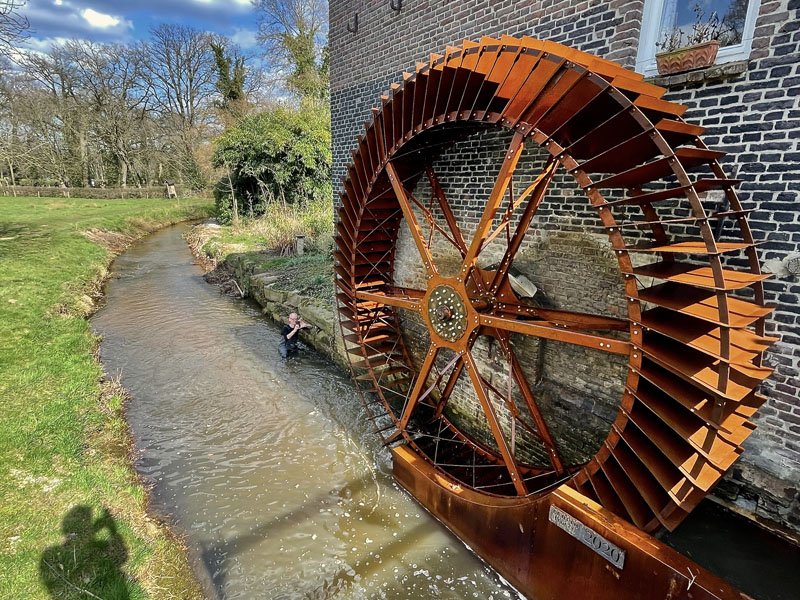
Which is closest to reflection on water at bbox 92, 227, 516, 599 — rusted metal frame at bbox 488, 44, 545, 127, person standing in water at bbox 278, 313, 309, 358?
person standing in water at bbox 278, 313, 309, 358

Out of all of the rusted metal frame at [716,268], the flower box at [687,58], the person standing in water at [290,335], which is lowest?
the person standing in water at [290,335]

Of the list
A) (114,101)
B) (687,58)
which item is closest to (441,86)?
(687,58)

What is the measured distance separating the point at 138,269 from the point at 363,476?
11.6m

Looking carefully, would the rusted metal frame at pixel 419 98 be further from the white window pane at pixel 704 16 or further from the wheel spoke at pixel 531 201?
the white window pane at pixel 704 16

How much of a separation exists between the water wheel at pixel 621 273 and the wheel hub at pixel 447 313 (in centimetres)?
1

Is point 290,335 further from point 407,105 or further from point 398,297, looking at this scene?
point 407,105

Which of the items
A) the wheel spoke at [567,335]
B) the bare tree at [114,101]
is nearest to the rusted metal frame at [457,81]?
the wheel spoke at [567,335]

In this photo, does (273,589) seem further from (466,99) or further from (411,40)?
(411,40)

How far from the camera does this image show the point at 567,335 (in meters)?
2.83

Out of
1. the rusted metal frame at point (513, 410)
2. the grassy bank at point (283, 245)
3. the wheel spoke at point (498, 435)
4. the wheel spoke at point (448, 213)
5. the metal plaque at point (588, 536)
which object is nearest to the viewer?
the metal plaque at point (588, 536)

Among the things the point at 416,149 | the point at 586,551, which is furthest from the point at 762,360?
the point at 416,149

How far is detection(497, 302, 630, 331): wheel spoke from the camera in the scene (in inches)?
121

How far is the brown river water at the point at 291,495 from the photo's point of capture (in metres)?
3.13

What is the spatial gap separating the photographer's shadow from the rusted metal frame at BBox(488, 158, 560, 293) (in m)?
3.42
